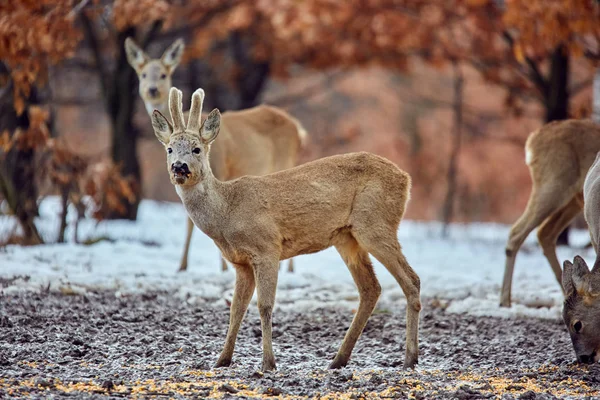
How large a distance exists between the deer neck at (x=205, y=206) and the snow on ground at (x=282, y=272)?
2.49 metres

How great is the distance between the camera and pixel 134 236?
44.4ft

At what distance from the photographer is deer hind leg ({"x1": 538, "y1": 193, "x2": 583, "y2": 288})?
9336 mm

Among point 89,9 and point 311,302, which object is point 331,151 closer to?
point 89,9

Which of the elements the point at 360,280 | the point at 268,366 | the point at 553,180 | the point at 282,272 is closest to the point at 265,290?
the point at 268,366

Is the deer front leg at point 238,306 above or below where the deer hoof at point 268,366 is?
above

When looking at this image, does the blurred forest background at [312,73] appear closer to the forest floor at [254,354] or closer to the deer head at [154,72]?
the deer head at [154,72]

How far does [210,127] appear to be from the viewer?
648cm

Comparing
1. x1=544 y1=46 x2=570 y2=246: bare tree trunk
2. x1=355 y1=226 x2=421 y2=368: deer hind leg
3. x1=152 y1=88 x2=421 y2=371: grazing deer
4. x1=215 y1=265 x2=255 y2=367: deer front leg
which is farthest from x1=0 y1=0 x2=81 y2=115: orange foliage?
x1=544 y1=46 x2=570 y2=246: bare tree trunk

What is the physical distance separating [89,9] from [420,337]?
586 centimetres

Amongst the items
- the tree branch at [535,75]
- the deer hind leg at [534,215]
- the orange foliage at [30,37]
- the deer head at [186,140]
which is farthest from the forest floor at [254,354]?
the tree branch at [535,75]

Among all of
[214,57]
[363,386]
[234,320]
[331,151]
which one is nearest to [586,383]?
[363,386]

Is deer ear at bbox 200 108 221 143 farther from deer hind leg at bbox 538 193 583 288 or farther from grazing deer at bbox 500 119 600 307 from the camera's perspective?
deer hind leg at bbox 538 193 583 288

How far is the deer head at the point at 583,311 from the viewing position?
635 centimetres

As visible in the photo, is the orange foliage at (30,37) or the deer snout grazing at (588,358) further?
the orange foliage at (30,37)
